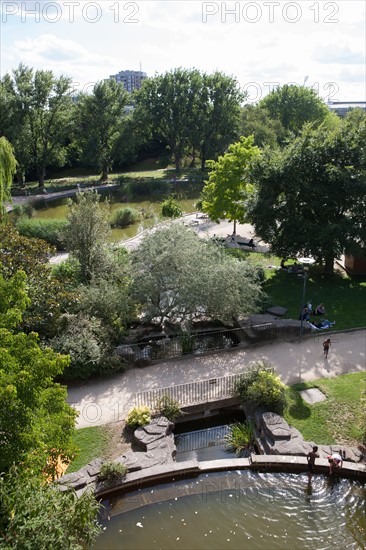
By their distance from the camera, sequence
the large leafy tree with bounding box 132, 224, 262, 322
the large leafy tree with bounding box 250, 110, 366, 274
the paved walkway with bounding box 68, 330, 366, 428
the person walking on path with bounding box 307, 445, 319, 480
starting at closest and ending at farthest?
1. the person walking on path with bounding box 307, 445, 319, 480
2. the paved walkway with bounding box 68, 330, 366, 428
3. the large leafy tree with bounding box 132, 224, 262, 322
4. the large leafy tree with bounding box 250, 110, 366, 274

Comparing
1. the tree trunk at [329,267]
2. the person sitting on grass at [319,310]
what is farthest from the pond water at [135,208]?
the person sitting on grass at [319,310]

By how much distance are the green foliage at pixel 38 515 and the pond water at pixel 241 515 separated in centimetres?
305

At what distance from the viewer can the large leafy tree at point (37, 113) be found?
4603cm

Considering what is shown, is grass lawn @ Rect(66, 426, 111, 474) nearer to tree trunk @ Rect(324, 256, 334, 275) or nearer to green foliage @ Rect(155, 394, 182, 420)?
green foliage @ Rect(155, 394, 182, 420)

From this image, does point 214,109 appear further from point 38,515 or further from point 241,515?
point 38,515

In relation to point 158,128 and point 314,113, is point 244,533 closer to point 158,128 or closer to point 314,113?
point 158,128

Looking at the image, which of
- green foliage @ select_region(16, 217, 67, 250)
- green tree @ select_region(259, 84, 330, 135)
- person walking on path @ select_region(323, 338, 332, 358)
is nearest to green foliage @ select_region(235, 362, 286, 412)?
person walking on path @ select_region(323, 338, 332, 358)

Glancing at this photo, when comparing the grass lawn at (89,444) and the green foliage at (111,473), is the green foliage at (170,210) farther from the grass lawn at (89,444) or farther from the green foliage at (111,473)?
the green foliage at (111,473)

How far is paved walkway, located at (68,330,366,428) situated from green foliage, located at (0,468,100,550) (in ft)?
20.8

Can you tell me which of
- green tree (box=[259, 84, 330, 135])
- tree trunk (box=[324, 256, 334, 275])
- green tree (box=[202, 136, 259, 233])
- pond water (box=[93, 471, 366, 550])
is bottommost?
pond water (box=[93, 471, 366, 550])

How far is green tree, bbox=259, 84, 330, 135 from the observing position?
64.1 m

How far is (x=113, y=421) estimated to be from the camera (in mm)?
14578

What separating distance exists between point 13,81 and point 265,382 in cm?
4402

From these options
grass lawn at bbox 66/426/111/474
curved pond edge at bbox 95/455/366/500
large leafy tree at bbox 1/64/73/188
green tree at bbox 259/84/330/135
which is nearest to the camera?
curved pond edge at bbox 95/455/366/500
